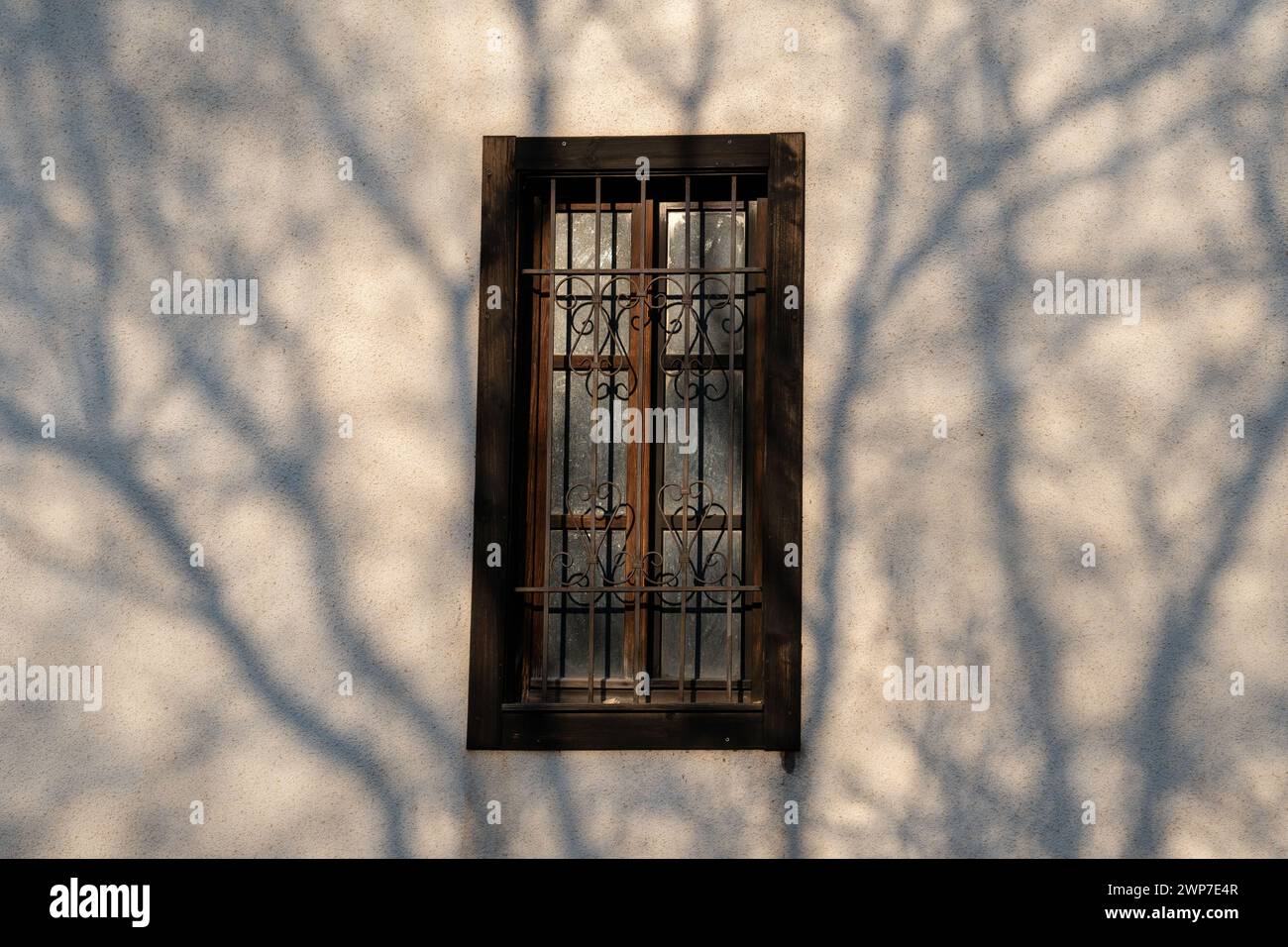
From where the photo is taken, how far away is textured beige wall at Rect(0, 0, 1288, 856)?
4.25 m

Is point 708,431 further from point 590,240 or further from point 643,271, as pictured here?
point 590,240

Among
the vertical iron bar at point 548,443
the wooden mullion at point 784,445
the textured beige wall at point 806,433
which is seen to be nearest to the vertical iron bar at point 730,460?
the wooden mullion at point 784,445

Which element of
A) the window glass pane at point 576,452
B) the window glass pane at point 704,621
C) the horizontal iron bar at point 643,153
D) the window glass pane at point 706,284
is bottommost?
the window glass pane at point 704,621

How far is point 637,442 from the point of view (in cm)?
451

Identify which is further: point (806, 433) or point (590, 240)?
point (590, 240)

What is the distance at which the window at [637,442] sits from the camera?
432 centimetres

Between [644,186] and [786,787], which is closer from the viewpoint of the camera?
[786,787]

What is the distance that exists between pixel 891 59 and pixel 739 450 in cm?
150

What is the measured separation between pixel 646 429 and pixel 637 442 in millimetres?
57

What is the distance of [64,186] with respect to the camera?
15.0 feet

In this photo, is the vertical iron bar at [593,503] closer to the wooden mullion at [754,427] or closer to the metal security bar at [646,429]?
the metal security bar at [646,429]

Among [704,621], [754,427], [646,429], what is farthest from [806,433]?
[704,621]
